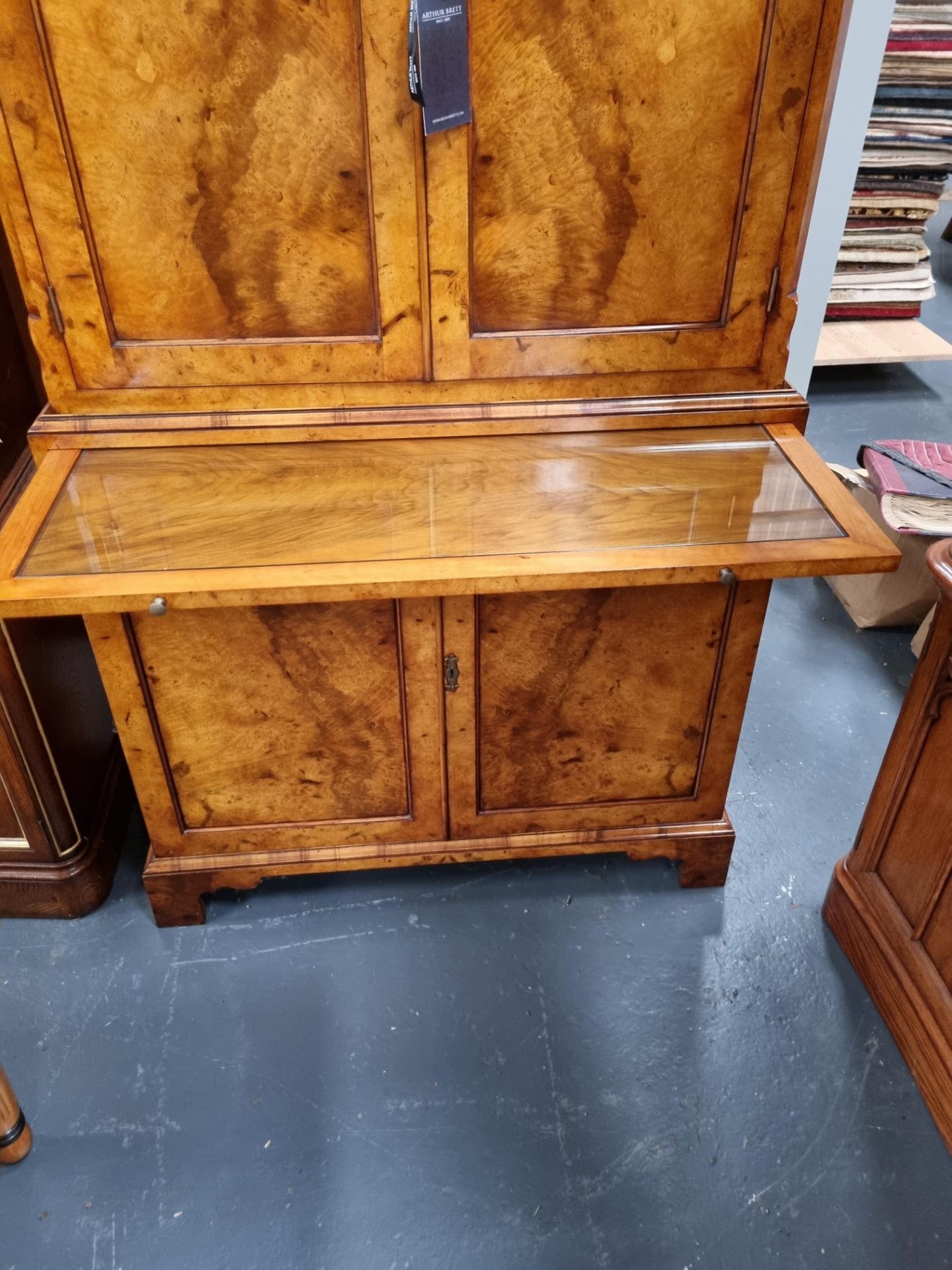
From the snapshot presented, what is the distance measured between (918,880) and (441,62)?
1.59 m

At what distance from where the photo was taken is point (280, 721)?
1888 mm

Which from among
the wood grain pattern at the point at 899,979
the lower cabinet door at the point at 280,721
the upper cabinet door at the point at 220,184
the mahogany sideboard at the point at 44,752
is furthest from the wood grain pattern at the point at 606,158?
the wood grain pattern at the point at 899,979

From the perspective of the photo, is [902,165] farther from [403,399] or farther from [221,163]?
[221,163]

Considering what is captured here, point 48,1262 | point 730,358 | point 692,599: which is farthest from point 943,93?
point 48,1262

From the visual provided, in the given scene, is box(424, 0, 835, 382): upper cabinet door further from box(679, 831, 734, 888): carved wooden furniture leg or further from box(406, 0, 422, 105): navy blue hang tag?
box(679, 831, 734, 888): carved wooden furniture leg

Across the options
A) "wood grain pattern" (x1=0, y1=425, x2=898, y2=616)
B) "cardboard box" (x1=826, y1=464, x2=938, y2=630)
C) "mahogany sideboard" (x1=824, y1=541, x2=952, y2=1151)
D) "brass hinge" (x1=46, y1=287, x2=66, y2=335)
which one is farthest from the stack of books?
"brass hinge" (x1=46, y1=287, x2=66, y2=335)

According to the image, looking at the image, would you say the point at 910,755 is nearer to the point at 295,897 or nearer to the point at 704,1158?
the point at 704,1158

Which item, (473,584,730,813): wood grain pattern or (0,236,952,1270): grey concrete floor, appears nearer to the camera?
(0,236,952,1270): grey concrete floor

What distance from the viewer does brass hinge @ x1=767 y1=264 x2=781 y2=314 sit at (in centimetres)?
178

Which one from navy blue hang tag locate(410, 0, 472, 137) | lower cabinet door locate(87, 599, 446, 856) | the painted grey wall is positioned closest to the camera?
navy blue hang tag locate(410, 0, 472, 137)

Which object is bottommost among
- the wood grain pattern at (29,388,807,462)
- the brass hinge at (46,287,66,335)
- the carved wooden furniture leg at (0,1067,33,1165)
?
the carved wooden furniture leg at (0,1067,33,1165)

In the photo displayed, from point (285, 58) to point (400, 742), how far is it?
3.79 ft

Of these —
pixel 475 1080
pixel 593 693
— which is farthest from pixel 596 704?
pixel 475 1080

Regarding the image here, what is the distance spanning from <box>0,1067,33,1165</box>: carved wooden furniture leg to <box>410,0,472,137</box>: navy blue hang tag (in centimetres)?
166
